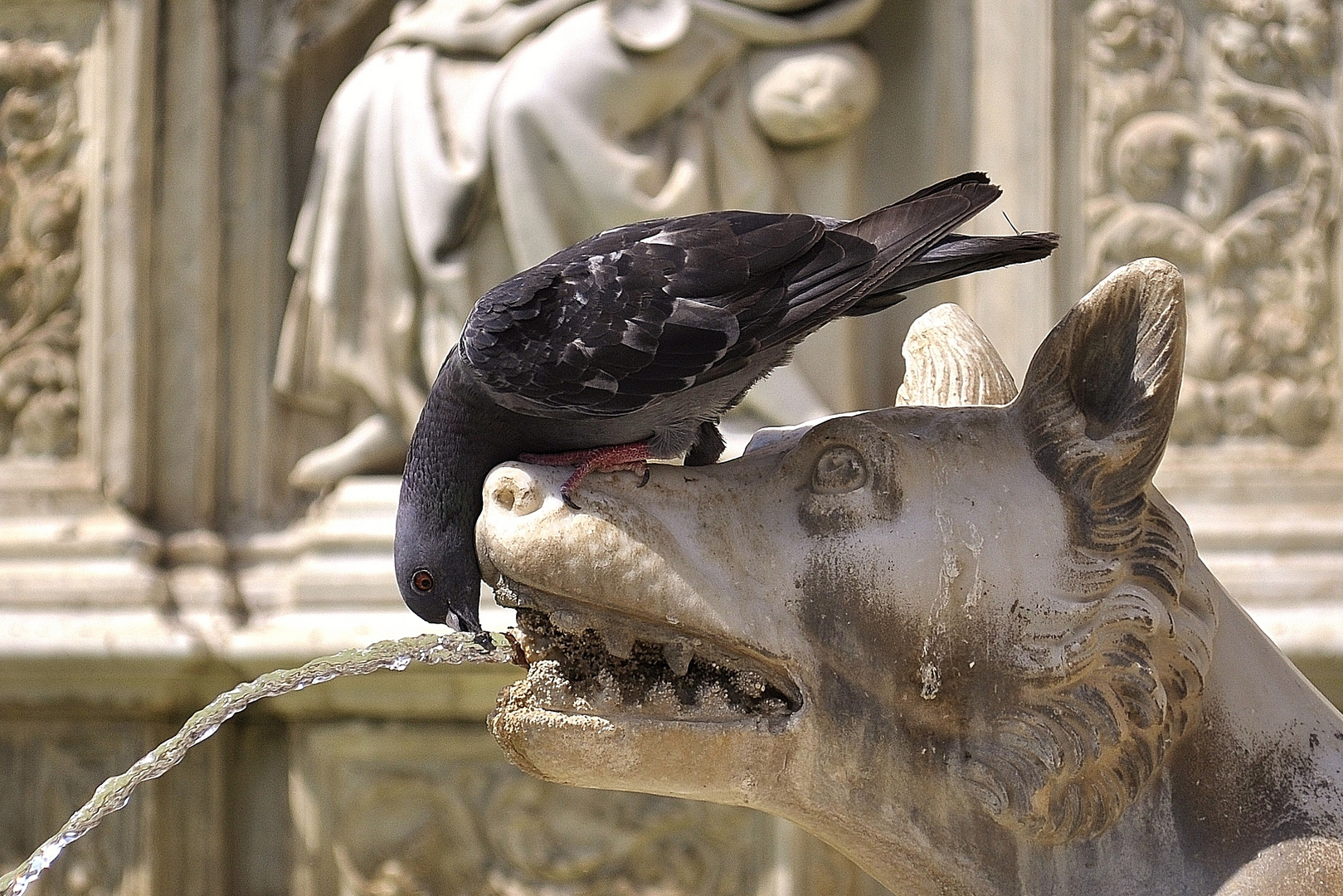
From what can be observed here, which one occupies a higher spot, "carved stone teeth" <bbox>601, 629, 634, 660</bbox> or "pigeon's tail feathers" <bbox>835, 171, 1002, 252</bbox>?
"pigeon's tail feathers" <bbox>835, 171, 1002, 252</bbox>

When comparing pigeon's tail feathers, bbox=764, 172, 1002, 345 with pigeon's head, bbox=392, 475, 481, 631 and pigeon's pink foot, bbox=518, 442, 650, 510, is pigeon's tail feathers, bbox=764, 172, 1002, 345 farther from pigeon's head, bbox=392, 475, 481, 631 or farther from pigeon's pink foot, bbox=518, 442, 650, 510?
pigeon's head, bbox=392, 475, 481, 631

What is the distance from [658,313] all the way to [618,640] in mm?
217

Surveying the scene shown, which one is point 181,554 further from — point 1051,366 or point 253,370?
point 1051,366

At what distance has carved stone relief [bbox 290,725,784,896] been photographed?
229 cm

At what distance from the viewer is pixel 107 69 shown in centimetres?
253

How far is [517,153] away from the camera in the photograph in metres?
2.34

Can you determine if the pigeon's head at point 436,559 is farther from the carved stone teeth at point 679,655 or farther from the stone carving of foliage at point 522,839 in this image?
the stone carving of foliage at point 522,839

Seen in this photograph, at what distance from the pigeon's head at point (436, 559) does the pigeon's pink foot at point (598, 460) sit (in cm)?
13

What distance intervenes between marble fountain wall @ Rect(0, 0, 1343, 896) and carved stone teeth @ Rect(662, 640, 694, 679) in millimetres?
1215

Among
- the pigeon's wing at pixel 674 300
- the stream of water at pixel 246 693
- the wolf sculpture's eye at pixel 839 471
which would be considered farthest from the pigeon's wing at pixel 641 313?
the stream of water at pixel 246 693

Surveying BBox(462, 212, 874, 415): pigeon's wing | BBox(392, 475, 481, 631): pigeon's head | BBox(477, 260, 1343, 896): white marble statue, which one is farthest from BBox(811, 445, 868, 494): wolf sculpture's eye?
BBox(392, 475, 481, 631): pigeon's head

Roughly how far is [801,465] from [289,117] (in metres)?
2.02

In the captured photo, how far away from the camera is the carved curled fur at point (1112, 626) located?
878mm

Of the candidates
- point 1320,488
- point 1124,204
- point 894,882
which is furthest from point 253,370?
point 894,882
